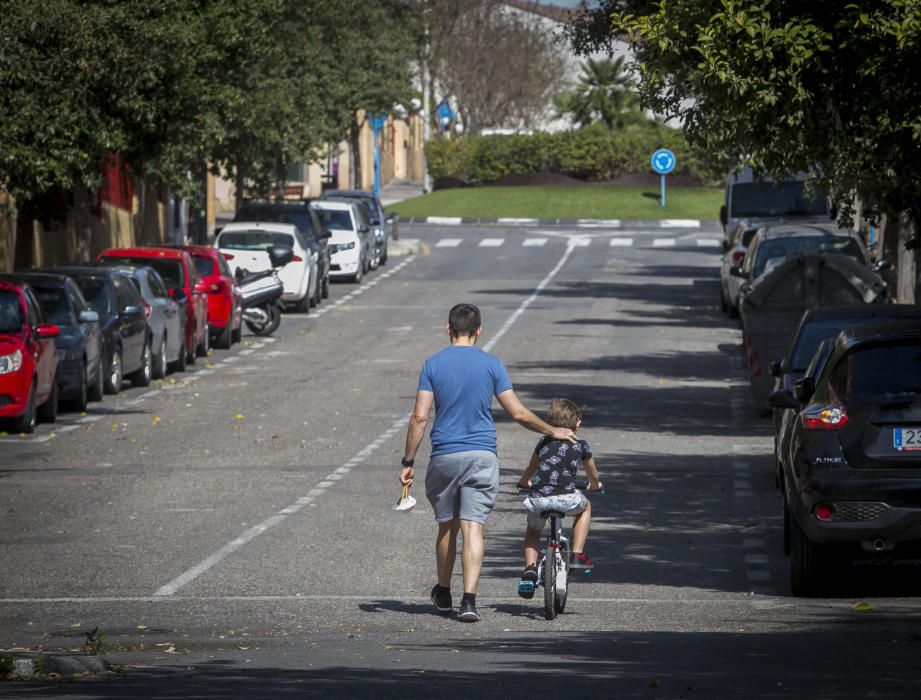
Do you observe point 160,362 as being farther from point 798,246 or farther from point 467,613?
point 467,613

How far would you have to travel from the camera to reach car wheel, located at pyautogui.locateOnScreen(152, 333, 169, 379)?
90.5 feet

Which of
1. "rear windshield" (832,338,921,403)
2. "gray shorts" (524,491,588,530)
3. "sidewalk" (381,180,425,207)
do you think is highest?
"rear windshield" (832,338,921,403)

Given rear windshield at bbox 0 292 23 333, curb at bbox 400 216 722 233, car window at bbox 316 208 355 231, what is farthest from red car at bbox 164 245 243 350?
curb at bbox 400 216 722 233

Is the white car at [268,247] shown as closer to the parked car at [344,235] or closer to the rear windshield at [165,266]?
the rear windshield at [165,266]

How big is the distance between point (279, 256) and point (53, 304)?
46.4ft

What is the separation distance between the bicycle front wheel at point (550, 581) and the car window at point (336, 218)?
120 feet

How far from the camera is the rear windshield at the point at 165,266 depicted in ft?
98.4

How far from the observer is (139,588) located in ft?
39.8

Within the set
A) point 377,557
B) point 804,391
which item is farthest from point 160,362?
point 804,391

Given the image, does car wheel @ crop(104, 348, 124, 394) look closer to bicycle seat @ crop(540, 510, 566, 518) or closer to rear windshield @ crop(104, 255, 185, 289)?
rear windshield @ crop(104, 255, 185, 289)

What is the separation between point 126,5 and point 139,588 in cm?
1660

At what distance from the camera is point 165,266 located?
30391 millimetres

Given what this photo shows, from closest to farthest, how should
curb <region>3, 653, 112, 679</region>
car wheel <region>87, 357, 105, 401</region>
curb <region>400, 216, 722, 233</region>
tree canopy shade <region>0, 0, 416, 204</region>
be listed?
curb <region>3, 653, 112, 679</region> → car wheel <region>87, 357, 105, 401</region> → tree canopy shade <region>0, 0, 416, 204</region> → curb <region>400, 216, 722, 233</region>

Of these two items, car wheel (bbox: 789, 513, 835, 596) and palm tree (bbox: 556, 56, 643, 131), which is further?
palm tree (bbox: 556, 56, 643, 131)
